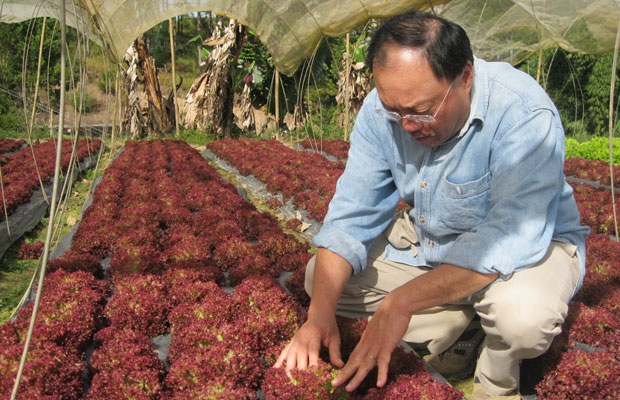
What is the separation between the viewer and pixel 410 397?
224 centimetres

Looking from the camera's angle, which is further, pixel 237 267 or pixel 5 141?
pixel 5 141

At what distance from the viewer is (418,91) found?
7.06 ft

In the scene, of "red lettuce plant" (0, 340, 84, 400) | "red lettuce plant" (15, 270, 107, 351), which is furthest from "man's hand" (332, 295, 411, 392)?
"red lettuce plant" (15, 270, 107, 351)

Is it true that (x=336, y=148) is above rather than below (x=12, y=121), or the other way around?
below

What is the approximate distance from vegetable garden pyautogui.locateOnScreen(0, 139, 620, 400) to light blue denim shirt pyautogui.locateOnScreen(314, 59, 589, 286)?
1.72 ft

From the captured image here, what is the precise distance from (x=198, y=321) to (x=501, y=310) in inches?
61.5

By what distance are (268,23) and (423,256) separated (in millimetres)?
5445

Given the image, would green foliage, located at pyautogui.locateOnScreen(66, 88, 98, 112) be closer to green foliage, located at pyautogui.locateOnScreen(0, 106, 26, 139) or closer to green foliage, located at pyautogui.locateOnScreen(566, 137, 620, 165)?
green foliage, located at pyautogui.locateOnScreen(0, 106, 26, 139)

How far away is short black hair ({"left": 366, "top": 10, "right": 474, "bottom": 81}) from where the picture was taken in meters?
2.13

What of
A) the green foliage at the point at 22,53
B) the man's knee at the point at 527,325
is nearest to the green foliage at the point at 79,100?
the man's knee at the point at 527,325

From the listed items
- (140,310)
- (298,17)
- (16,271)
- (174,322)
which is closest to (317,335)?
(174,322)

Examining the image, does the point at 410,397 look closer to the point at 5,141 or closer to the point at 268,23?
the point at 268,23

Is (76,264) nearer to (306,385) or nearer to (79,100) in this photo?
(79,100)

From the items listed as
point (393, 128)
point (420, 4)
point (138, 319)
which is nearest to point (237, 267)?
point (138, 319)
